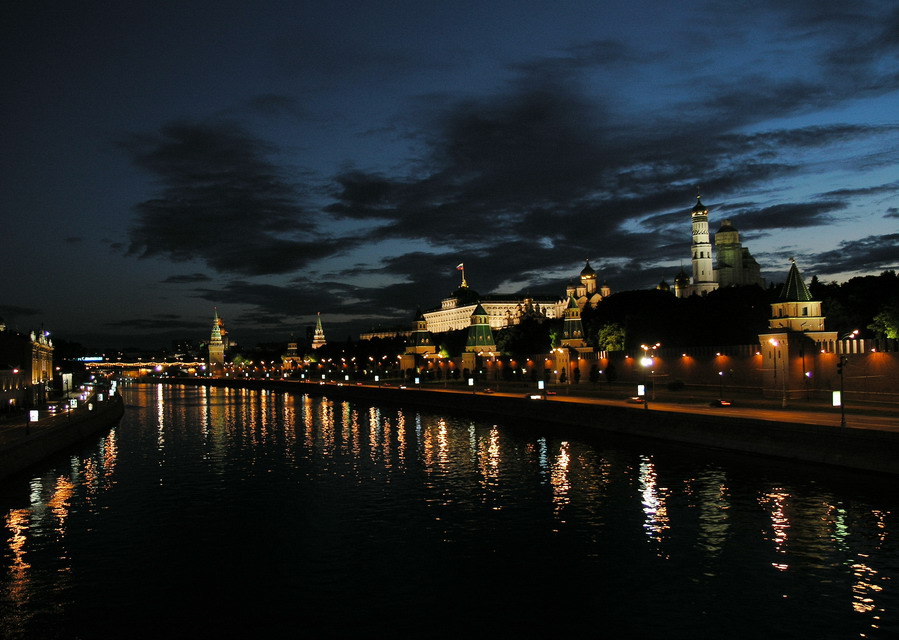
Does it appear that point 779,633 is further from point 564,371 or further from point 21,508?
point 564,371

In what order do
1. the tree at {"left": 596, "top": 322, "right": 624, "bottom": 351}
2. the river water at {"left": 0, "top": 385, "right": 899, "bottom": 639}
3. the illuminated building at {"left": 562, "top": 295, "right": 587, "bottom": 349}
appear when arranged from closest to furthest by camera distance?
the river water at {"left": 0, "top": 385, "right": 899, "bottom": 639} < the illuminated building at {"left": 562, "top": 295, "right": 587, "bottom": 349} < the tree at {"left": 596, "top": 322, "right": 624, "bottom": 351}

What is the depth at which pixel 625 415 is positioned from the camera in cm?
4612

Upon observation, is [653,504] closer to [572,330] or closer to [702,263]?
[572,330]

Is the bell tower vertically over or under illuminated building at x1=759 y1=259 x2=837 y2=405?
over

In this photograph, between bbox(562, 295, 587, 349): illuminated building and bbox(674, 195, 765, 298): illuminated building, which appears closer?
bbox(562, 295, 587, 349): illuminated building

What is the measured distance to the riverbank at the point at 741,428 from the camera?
96.6ft

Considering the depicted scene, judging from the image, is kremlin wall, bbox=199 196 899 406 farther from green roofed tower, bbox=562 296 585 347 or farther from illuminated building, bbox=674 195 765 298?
illuminated building, bbox=674 195 765 298

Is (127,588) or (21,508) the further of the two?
(21,508)

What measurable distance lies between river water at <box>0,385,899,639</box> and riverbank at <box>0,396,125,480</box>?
1114mm

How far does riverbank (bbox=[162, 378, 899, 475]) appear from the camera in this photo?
29.5 meters

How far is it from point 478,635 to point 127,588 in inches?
314

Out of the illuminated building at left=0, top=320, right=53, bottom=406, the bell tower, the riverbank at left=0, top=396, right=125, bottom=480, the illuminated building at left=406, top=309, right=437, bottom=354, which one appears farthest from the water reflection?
the bell tower

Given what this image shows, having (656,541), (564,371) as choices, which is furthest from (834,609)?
(564,371)

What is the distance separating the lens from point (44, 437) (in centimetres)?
4047
